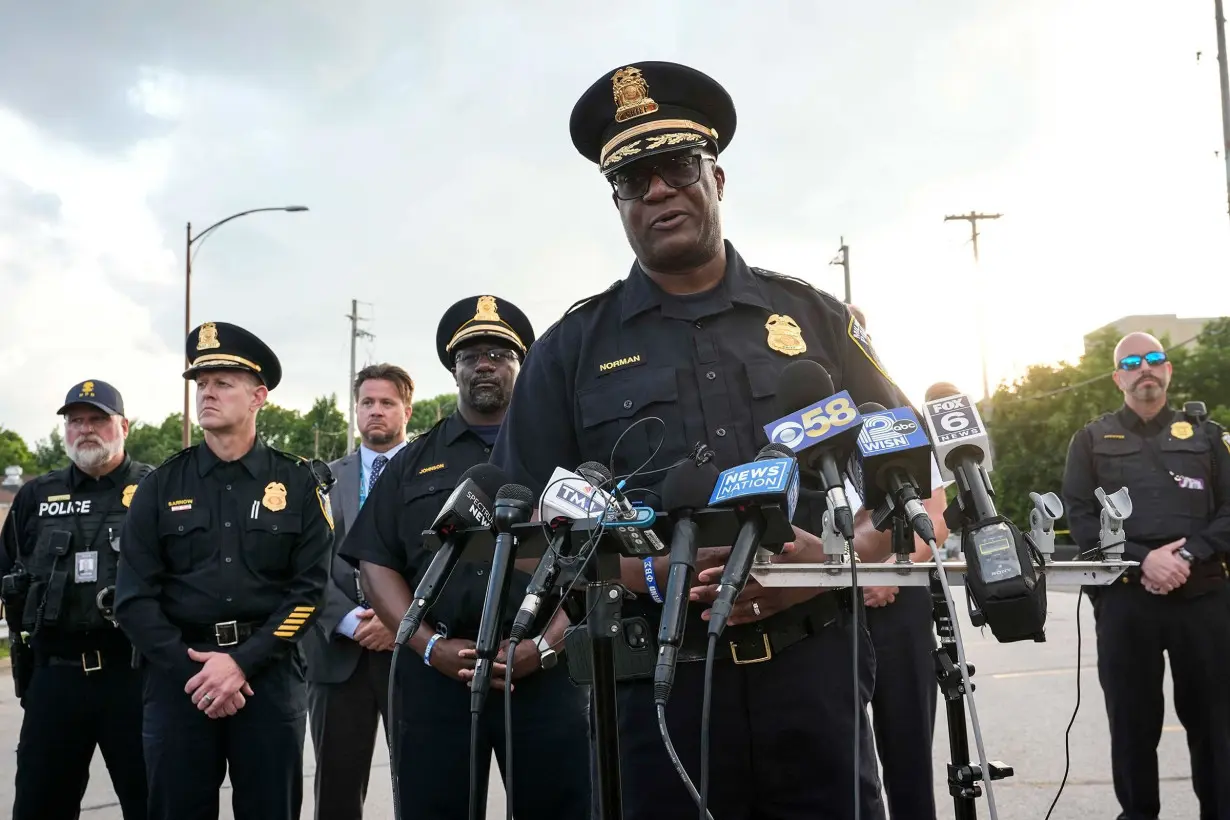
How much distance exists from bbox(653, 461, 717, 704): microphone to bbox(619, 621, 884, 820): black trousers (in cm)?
66

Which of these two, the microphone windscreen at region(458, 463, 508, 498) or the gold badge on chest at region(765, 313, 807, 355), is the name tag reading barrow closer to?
the microphone windscreen at region(458, 463, 508, 498)

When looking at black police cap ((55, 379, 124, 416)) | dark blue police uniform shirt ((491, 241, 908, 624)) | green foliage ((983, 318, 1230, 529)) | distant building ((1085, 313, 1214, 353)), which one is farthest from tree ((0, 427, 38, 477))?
dark blue police uniform shirt ((491, 241, 908, 624))

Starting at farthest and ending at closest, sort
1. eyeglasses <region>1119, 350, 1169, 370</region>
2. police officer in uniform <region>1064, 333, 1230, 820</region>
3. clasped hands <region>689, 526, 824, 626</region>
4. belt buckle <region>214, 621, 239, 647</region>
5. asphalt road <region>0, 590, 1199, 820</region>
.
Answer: asphalt road <region>0, 590, 1199, 820</region>, eyeglasses <region>1119, 350, 1169, 370</region>, police officer in uniform <region>1064, 333, 1230, 820</region>, belt buckle <region>214, 621, 239, 647</region>, clasped hands <region>689, 526, 824, 626</region>

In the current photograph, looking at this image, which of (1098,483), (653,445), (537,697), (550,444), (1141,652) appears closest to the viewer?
(653,445)

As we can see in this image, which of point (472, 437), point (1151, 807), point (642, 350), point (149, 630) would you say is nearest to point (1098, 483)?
point (1151, 807)

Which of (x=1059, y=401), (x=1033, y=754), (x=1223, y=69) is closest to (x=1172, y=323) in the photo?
(x=1059, y=401)

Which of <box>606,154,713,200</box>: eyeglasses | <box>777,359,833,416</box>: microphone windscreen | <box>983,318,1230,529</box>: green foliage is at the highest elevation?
<box>983,318,1230,529</box>: green foliage

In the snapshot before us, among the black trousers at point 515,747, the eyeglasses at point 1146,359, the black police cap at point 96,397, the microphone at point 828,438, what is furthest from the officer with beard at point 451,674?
the eyeglasses at point 1146,359

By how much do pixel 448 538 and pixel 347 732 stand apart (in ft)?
12.5

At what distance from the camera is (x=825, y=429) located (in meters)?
1.85

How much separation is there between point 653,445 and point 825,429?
73 centimetres

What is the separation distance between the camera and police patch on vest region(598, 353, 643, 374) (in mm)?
2646

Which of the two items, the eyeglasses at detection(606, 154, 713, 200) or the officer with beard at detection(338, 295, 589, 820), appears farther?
the officer with beard at detection(338, 295, 589, 820)

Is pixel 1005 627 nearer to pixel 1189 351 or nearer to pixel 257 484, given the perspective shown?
pixel 257 484
